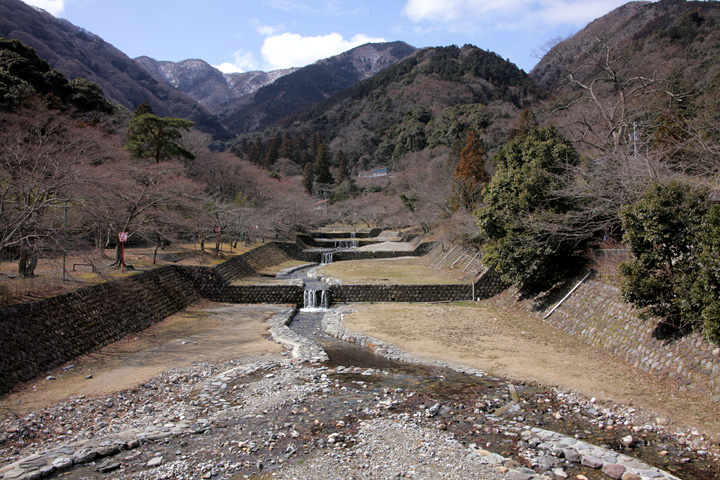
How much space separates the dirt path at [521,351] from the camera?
334 inches

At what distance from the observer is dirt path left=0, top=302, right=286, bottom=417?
9469 mm

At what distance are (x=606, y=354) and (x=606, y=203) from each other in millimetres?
5620

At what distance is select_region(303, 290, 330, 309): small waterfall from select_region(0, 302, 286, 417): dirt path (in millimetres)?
2369

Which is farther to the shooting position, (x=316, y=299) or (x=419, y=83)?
(x=419, y=83)

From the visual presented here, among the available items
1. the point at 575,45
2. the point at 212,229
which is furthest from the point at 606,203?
the point at 212,229

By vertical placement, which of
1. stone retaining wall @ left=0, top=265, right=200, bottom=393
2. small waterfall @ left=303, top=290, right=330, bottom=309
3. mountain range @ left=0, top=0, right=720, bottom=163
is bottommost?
small waterfall @ left=303, top=290, right=330, bottom=309

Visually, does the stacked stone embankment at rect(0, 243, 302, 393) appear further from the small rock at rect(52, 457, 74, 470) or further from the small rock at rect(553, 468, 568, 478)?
the small rock at rect(553, 468, 568, 478)

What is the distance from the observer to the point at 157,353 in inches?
502

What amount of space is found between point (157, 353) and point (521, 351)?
35.2 feet

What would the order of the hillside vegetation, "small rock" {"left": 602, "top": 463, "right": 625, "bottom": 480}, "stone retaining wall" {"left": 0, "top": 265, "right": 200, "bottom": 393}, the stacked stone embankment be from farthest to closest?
the hillside vegetation, the stacked stone embankment, "stone retaining wall" {"left": 0, "top": 265, "right": 200, "bottom": 393}, "small rock" {"left": 602, "top": 463, "right": 625, "bottom": 480}

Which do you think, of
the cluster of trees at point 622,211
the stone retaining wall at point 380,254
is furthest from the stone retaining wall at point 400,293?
the stone retaining wall at point 380,254

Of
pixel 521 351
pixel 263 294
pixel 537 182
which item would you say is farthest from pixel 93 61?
pixel 521 351

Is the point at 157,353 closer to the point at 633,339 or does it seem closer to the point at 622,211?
the point at 633,339

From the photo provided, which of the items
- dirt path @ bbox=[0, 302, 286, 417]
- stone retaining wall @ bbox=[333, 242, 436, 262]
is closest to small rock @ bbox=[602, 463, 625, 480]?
dirt path @ bbox=[0, 302, 286, 417]
